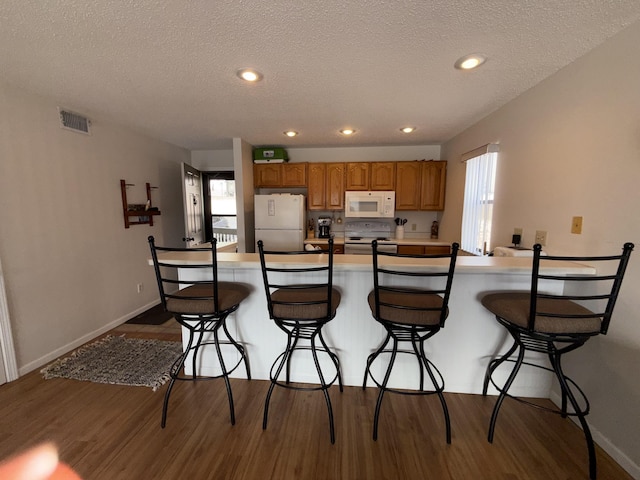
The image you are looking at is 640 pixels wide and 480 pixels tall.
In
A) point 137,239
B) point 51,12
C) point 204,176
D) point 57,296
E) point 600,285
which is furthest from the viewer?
point 204,176

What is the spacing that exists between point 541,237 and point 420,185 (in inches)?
85.2

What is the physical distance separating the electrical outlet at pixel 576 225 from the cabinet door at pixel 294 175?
3.19 metres

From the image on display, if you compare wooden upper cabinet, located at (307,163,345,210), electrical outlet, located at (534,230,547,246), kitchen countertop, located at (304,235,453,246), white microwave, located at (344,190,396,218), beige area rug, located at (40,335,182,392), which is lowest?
beige area rug, located at (40,335,182,392)

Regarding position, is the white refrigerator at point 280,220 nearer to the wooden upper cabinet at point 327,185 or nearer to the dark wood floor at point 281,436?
the wooden upper cabinet at point 327,185

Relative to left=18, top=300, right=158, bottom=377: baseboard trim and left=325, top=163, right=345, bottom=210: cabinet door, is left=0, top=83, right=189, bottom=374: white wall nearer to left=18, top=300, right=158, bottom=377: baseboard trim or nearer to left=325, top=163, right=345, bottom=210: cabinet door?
left=18, top=300, right=158, bottom=377: baseboard trim

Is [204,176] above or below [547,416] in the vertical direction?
above

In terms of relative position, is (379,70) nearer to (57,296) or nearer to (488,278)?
(488,278)

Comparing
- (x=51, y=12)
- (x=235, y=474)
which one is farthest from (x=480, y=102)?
(x=235, y=474)

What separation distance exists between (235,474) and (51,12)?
8.05 ft

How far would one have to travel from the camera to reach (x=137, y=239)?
326 cm

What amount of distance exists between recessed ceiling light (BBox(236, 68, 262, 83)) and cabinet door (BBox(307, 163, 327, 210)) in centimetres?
216

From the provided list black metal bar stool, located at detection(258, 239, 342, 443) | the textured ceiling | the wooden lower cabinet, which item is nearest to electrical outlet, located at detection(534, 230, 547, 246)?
the textured ceiling

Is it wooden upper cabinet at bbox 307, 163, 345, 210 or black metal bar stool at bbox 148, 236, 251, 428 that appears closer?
black metal bar stool at bbox 148, 236, 251, 428

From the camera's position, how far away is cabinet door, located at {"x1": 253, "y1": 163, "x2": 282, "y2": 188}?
4.10 meters
